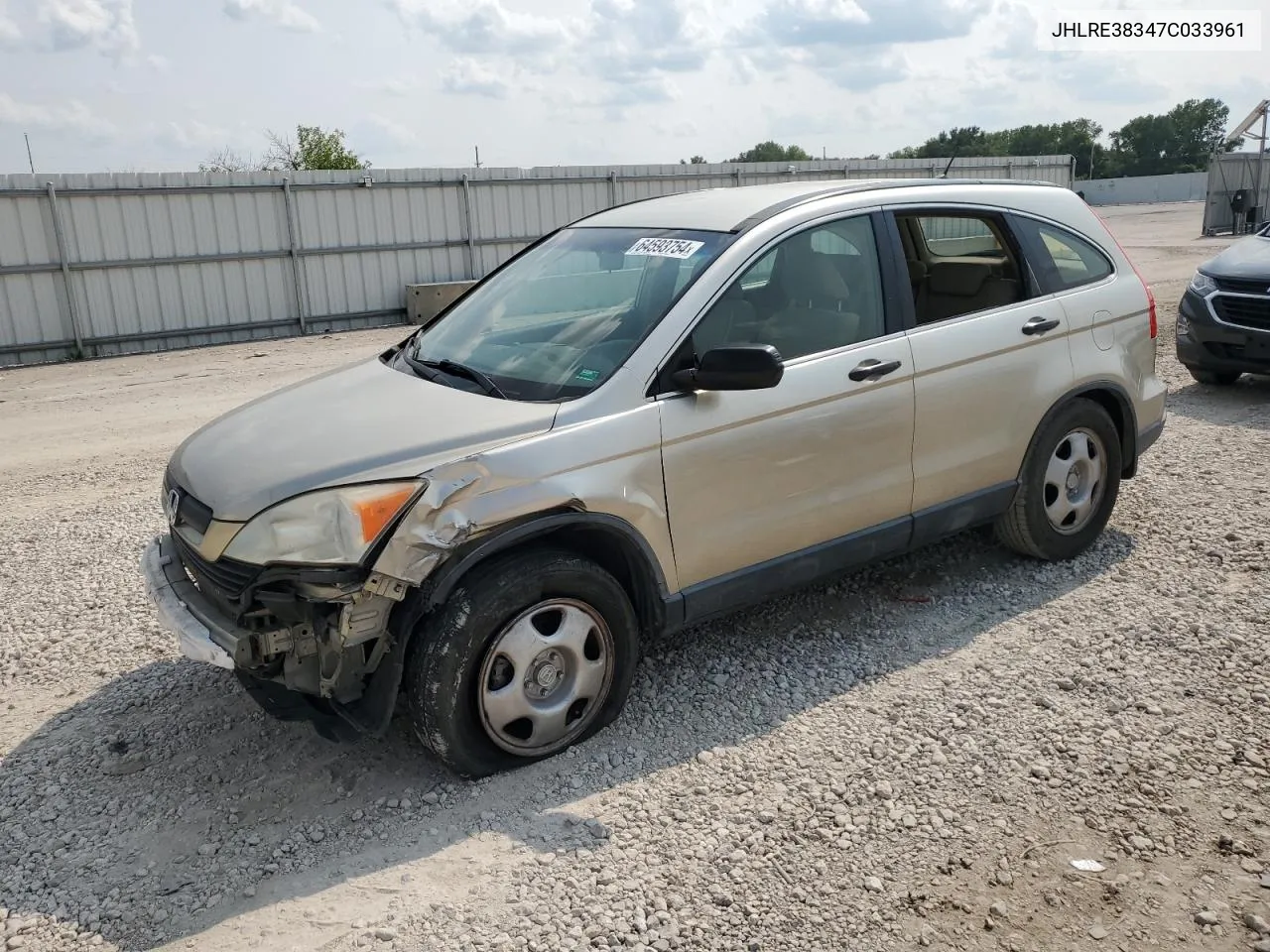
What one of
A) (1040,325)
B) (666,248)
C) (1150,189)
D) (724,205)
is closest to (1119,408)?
(1040,325)

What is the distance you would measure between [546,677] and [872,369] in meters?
1.85

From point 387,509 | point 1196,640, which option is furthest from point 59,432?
point 1196,640

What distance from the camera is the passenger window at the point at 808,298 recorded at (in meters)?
4.10

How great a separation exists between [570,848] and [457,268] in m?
17.6

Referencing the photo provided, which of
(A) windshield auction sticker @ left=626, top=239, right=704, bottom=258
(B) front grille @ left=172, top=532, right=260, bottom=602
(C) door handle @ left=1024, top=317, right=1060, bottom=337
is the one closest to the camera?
(B) front grille @ left=172, top=532, right=260, bottom=602

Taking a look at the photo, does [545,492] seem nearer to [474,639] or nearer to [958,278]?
[474,639]

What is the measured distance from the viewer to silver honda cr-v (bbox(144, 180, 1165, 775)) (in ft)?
11.1

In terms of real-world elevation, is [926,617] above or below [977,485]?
below

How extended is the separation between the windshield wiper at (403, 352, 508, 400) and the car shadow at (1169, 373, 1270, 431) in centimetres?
660

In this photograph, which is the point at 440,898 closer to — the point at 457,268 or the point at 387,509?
the point at 387,509

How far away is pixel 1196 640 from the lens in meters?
4.53

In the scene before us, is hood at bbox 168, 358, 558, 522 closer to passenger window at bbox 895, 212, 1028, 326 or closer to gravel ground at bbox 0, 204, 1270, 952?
gravel ground at bbox 0, 204, 1270, 952

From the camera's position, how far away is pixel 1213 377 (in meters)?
9.55

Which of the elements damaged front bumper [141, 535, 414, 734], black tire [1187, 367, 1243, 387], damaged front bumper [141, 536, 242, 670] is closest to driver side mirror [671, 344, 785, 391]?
damaged front bumper [141, 535, 414, 734]
